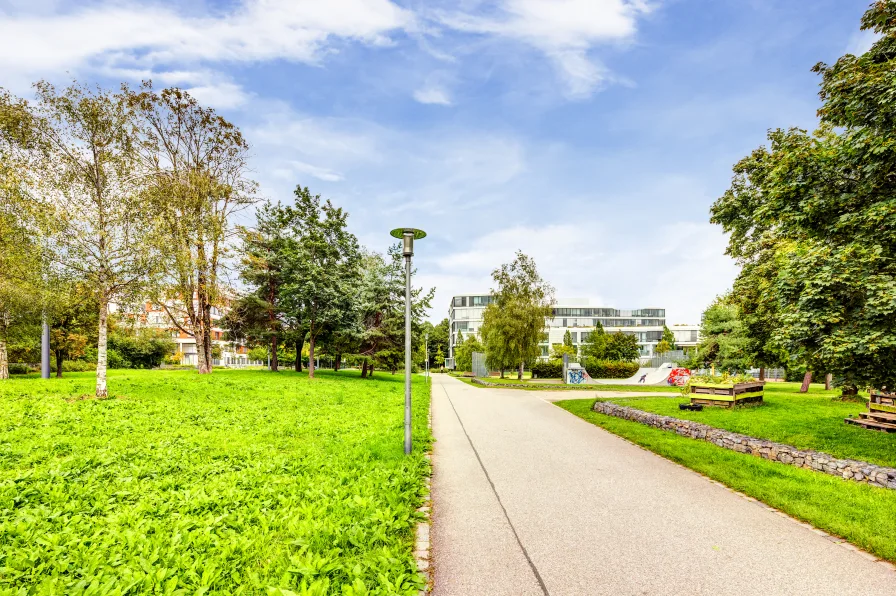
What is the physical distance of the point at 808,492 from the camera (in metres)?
6.15

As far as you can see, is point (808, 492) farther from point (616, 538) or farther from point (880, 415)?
point (880, 415)

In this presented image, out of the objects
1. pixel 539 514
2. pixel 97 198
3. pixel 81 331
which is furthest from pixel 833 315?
pixel 81 331

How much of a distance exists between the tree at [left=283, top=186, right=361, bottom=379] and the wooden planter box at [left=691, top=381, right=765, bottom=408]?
1878 centimetres

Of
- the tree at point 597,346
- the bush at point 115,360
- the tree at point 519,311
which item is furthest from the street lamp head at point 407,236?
the tree at point 597,346

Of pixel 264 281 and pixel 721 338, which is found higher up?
pixel 264 281

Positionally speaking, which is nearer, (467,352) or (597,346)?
(597,346)

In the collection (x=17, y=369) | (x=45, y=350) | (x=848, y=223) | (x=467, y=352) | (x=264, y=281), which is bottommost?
(x=467, y=352)

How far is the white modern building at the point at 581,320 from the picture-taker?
310 feet

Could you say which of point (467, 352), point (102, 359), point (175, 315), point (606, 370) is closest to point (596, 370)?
point (606, 370)

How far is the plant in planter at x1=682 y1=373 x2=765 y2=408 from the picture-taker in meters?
15.2

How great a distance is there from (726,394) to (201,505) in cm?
1590

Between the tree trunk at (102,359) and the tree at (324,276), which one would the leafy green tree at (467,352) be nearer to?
the tree at (324,276)

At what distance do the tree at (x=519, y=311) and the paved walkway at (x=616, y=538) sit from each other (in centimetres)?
2521

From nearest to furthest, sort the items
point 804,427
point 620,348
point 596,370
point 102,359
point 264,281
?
1. point 804,427
2. point 102,359
3. point 264,281
4. point 596,370
5. point 620,348
